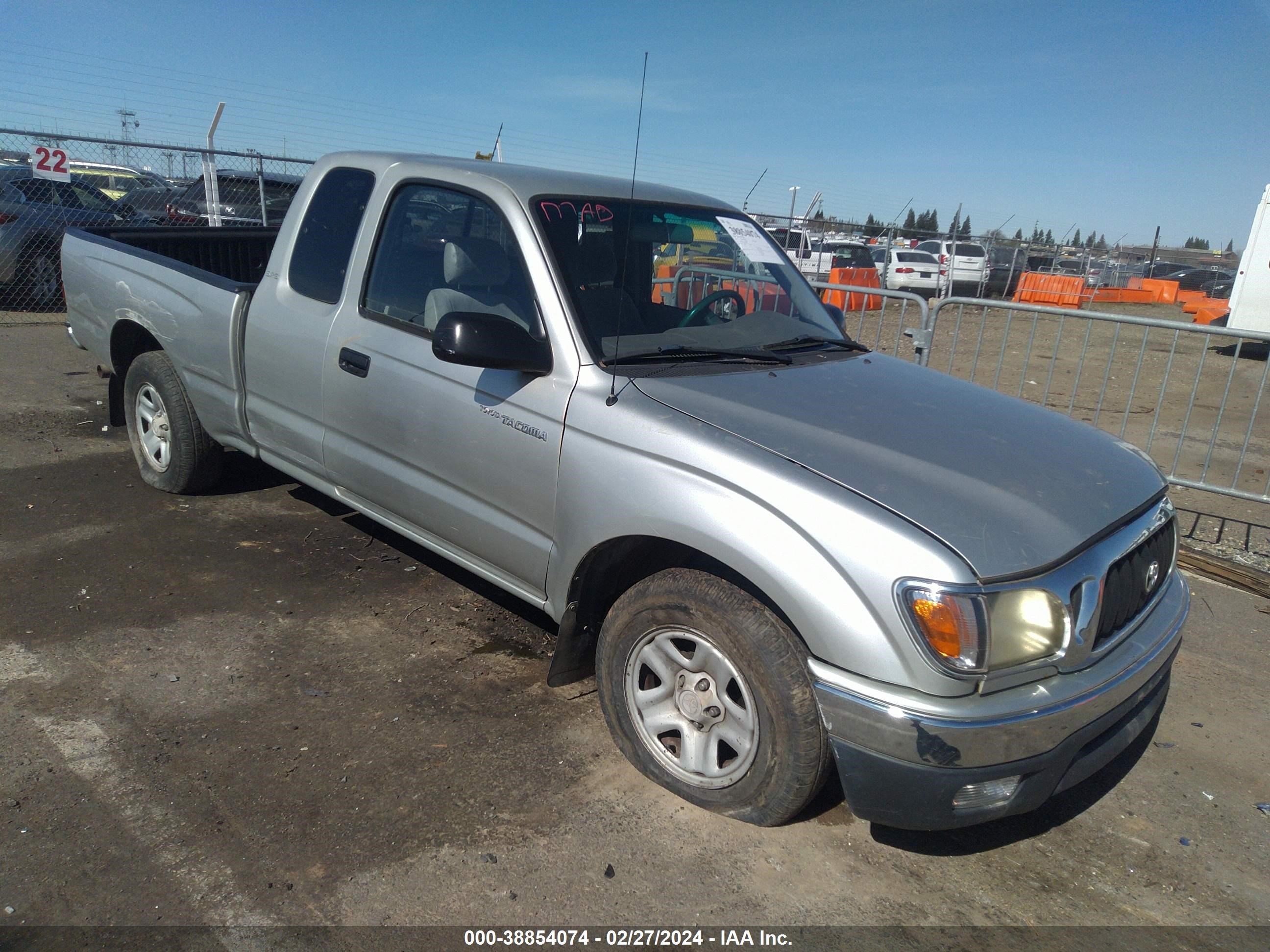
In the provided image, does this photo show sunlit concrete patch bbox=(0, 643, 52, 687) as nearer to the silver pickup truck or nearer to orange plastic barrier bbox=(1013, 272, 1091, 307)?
the silver pickup truck

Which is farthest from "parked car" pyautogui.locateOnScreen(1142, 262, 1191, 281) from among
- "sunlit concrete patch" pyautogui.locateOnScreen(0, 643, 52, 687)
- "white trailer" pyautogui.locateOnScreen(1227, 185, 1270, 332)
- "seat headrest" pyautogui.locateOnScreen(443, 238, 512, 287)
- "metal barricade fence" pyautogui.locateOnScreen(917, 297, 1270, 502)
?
"sunlit concrete patch" pyautogui.locateOnScreen(0, 643, 52, 687)

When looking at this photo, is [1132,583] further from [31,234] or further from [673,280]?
[31,234]

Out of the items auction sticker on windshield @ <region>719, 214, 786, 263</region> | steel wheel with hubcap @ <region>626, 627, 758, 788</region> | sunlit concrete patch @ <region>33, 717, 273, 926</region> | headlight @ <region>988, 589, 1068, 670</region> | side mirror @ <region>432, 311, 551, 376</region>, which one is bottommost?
sunlit concrete patch @ <region>33, 717, 273, 926</region>

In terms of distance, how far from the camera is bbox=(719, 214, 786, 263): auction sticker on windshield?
4113 millimetres

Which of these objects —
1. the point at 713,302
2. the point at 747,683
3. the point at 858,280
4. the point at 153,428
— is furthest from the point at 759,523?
the point at 858,280

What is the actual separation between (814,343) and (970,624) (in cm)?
180

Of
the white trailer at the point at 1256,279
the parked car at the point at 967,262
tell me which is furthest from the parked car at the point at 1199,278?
the white trailer at the point at 1256,279

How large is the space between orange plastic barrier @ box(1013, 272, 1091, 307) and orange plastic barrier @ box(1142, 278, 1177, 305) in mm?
3551

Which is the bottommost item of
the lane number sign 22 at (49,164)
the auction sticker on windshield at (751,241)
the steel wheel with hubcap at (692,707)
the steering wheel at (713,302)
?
the steel wheel with hubcap at (692,707)

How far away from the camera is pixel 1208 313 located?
1977cm

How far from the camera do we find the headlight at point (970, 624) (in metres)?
2.26

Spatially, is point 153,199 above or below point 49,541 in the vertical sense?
above

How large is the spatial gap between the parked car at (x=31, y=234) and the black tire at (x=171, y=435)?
7.56 metres

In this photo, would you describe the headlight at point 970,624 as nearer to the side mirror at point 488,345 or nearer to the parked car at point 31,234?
the side mirror at point 488,345
